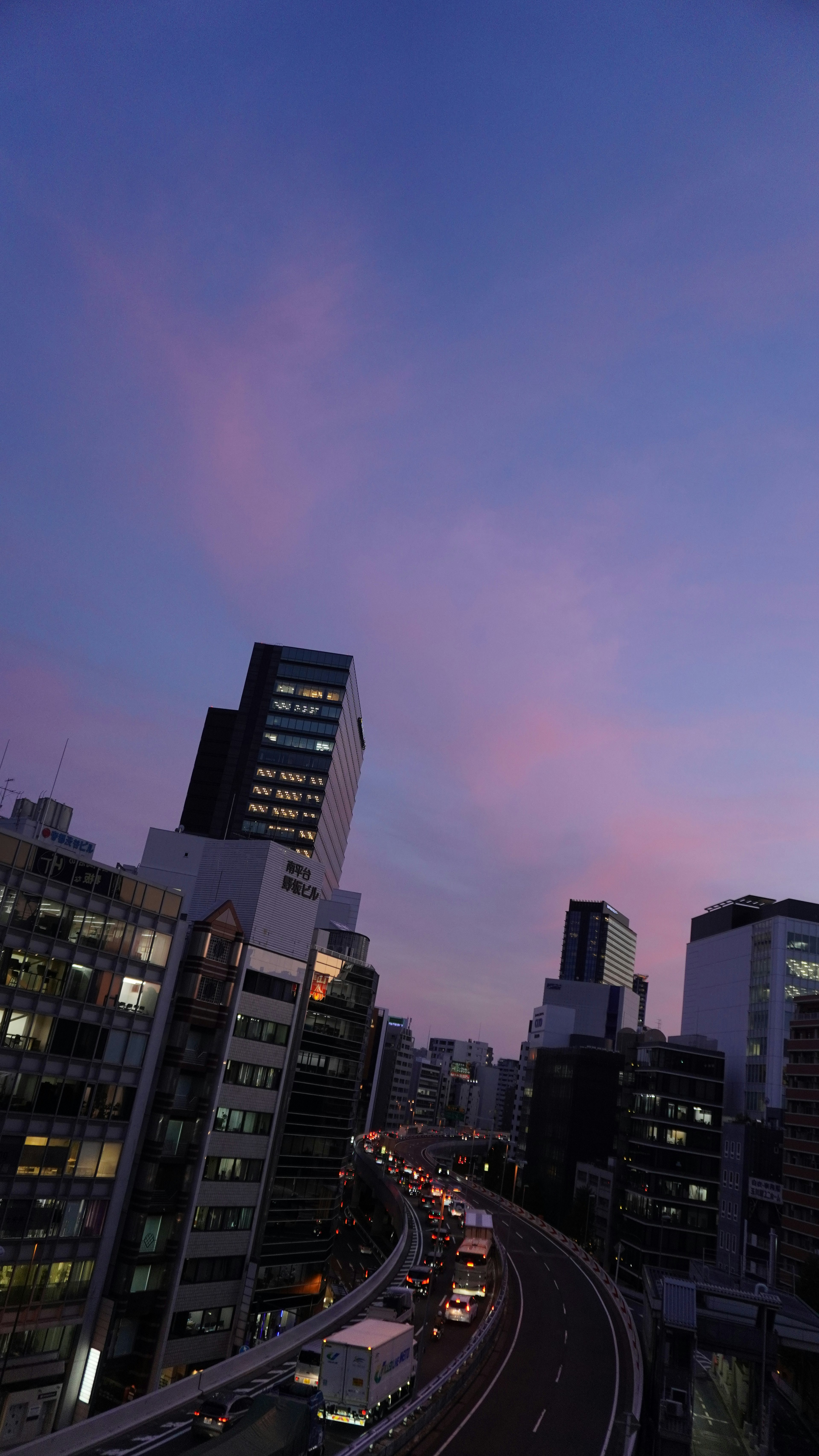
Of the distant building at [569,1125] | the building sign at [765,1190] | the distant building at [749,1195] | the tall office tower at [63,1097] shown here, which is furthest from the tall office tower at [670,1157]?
the tall office tower at [63,1097]

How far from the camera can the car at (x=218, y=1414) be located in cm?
3722

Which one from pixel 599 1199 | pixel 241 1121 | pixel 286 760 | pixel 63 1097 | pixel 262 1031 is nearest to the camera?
pixel 63 1097

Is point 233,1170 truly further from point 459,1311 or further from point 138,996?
point 459,1311

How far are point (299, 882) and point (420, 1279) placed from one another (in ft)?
109

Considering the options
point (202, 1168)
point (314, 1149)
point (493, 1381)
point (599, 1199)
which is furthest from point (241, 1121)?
point (599, 1199)

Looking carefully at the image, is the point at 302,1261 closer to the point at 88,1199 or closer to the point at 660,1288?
the point at 88,1199

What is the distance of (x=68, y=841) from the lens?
2758 inches

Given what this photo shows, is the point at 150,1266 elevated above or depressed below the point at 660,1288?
below

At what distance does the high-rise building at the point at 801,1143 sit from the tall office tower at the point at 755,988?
49.0 feet

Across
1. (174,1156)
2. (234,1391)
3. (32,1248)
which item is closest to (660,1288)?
(234,1391)

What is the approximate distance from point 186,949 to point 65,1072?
1366 cm

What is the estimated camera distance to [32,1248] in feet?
179

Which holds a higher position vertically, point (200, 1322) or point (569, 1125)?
point (569, 1125)

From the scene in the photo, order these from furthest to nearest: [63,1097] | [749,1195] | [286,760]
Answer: [286,760] → [749,1195] → [63,1097]
